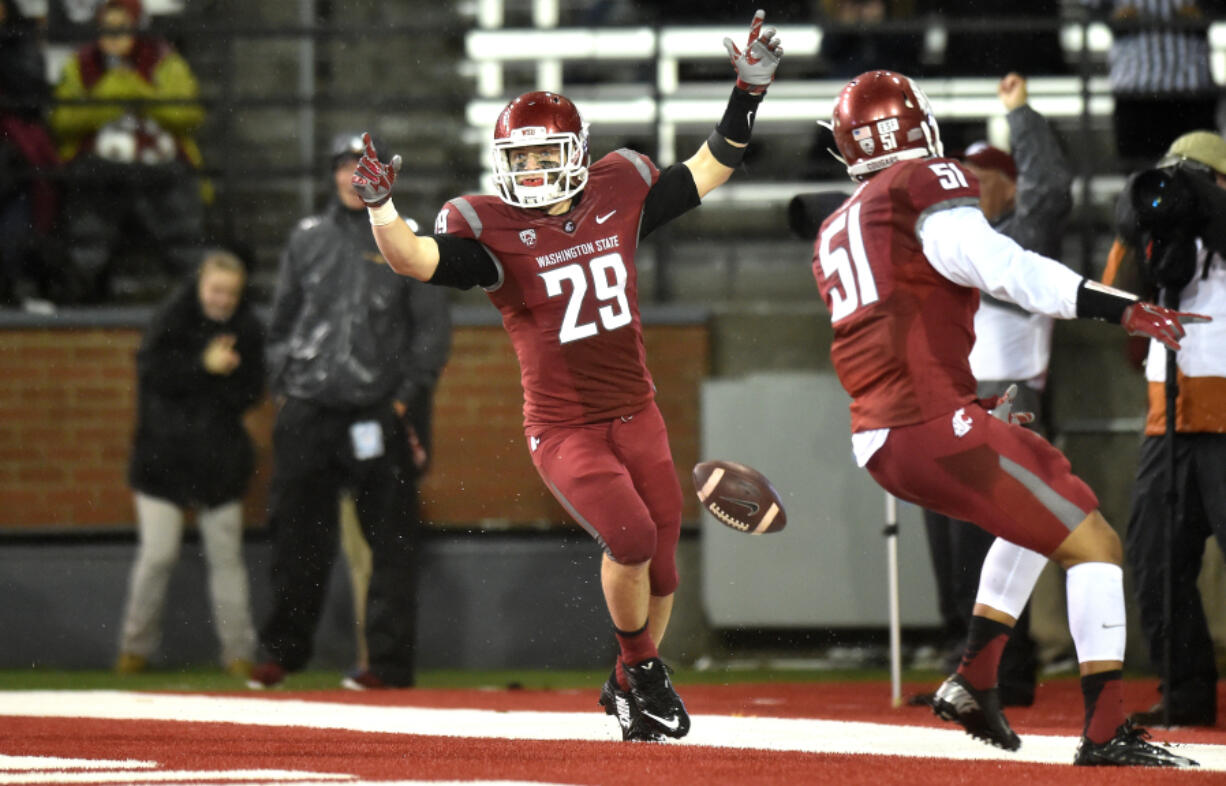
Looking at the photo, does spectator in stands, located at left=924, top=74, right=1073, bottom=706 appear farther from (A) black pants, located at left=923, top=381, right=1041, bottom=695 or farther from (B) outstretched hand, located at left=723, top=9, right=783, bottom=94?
(B) outstretched hand, located at left=723, top=9, right=783, bottom=94

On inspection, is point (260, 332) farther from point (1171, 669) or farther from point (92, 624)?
point (1171, 669)

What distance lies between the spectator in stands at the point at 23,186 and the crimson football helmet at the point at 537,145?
4.63 metres

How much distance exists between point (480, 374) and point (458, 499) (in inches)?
24.2

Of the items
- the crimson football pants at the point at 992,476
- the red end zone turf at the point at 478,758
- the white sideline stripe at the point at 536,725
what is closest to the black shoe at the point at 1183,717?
the red end zone turf at the point at 478,758

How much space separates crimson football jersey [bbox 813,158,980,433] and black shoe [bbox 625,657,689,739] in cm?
93

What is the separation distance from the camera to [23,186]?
29.4 feet

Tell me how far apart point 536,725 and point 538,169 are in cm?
175

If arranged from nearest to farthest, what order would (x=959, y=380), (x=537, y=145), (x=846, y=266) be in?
(x=959, y=380), (x=846, y=266), (x=537, y=145)

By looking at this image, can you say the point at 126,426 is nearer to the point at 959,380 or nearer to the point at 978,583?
the point at 978,583

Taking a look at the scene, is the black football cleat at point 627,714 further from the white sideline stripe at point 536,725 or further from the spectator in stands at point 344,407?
the spectator in stands at point 344,407

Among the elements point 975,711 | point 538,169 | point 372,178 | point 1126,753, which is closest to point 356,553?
point 538,169

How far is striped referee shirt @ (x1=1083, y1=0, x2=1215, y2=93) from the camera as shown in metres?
8.44

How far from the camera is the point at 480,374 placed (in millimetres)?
8484

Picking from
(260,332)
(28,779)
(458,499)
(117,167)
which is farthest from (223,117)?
(28,779)
